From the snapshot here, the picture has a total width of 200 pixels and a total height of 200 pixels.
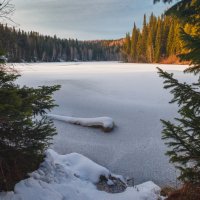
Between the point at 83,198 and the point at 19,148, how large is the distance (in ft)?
4.61

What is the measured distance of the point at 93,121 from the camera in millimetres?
11250

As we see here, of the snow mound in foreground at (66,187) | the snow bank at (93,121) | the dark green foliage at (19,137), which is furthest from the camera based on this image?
the snow bank at (93,121)

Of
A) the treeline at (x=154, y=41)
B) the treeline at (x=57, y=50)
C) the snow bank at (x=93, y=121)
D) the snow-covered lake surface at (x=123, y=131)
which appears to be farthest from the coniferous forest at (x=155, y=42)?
the snow bank at (x=93, y=121)

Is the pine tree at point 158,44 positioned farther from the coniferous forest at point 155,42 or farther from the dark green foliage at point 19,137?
the dark green foliage at point 19,137

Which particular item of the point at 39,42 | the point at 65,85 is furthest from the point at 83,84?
the point at 39,42

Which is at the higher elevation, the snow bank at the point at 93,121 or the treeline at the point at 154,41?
the treeline at the point at 154,41

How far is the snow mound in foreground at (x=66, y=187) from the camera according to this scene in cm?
419

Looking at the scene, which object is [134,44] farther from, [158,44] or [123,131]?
[123,131]

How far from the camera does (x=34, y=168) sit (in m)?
4.86

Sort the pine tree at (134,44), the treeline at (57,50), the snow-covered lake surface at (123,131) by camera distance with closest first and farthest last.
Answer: the snow-covered lake surface at (123,131) → the pine tree at (134,44) → the treeline at (57,50)

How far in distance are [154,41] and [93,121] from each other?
49.4m

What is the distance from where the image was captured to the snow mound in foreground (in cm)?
419

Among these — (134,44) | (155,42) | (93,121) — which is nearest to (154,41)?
(155,42)

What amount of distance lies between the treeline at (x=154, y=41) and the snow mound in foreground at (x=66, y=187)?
4231 cm
